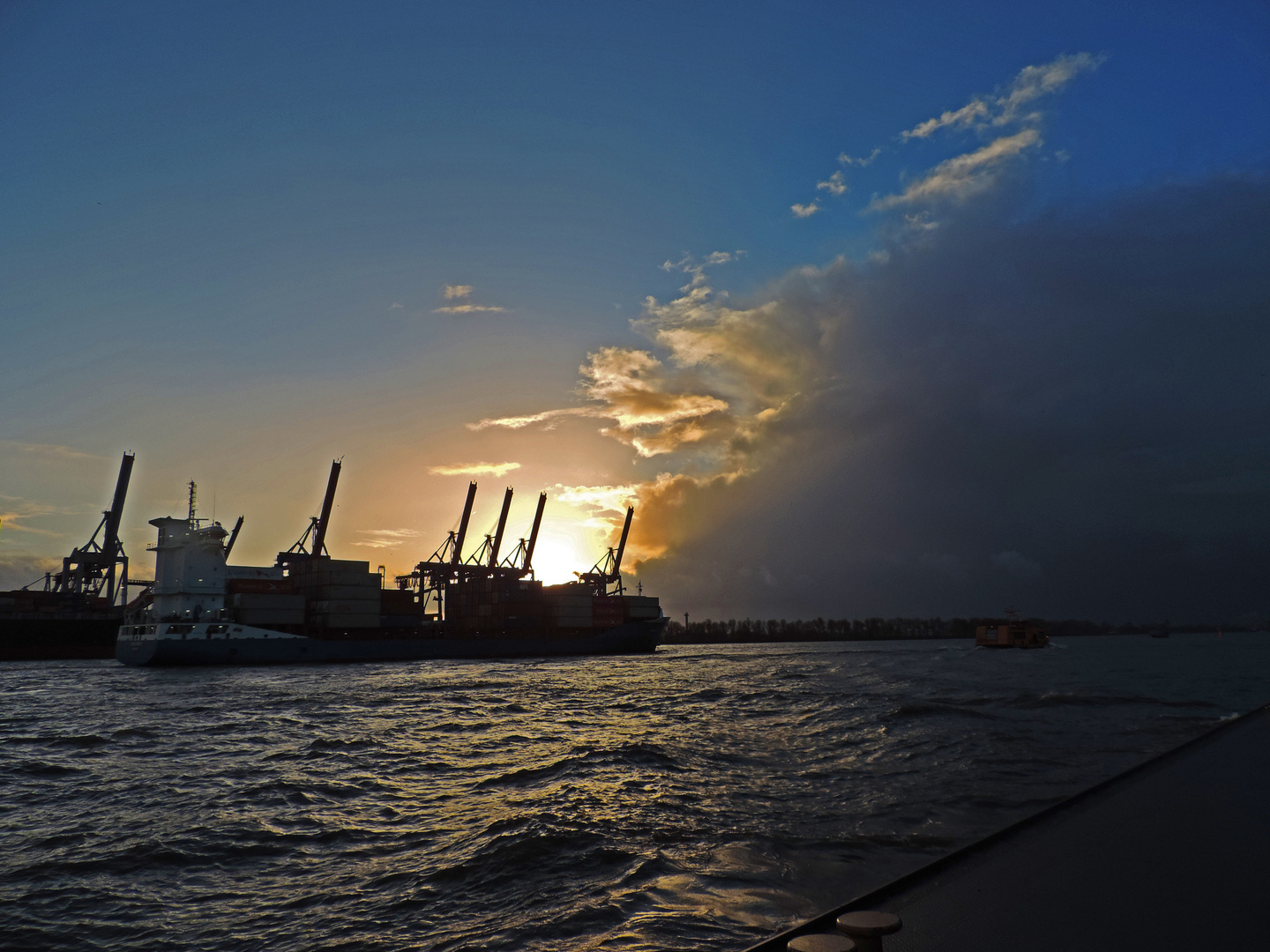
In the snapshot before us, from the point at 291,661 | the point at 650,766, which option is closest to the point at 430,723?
the point at 650,766

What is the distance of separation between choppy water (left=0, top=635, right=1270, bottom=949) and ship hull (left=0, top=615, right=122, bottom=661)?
46299 millimetres

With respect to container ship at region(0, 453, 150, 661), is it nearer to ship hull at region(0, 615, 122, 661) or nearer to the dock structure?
ship hull at region(0, 615, 122, 661)

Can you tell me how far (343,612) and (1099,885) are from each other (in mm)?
67682

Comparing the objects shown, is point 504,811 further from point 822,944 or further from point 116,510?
point 116,510

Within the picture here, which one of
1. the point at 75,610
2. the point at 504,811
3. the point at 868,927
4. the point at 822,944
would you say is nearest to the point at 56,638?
the point at 75,610

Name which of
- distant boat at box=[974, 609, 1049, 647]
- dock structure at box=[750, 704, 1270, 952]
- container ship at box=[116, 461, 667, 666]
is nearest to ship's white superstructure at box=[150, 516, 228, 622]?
container ship at box=[116, 461, 667, 666]

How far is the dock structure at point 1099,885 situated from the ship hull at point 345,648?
61.5 metres

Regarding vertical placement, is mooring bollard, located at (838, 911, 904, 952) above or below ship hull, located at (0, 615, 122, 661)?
above

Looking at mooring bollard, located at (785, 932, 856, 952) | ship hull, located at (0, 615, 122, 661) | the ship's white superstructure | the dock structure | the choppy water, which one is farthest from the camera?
ship hull, located at (0, 615, 122, 661)

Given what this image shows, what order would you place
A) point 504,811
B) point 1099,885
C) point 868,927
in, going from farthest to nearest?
point 504,811 → point 1099,885 → point 868,927

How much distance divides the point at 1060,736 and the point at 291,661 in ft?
194

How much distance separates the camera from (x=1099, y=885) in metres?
4.73

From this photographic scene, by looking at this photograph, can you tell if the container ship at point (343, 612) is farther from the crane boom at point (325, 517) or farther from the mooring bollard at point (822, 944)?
the mooring bollard at point (822, 944)

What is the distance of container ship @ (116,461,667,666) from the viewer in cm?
5588
